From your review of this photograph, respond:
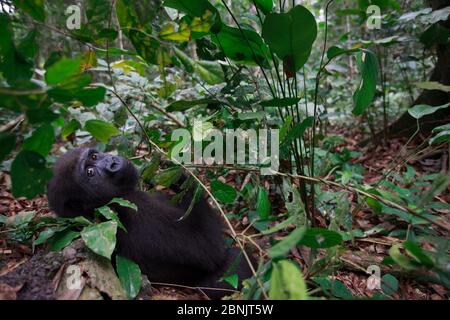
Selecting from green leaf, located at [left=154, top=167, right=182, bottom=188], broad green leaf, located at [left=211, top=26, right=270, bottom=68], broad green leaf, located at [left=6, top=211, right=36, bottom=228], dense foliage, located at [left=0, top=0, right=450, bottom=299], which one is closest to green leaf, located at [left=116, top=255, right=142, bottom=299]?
dense foliage, located at [left=0, top=0, right=450, bottom=299]

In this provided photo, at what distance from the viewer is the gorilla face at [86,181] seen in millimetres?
2922

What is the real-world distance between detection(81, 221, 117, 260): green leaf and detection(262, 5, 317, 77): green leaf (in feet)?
5.20

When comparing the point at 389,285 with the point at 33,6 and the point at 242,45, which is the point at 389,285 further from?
the point at 33,6

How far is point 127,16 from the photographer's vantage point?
219cm

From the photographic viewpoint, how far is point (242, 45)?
2.65 m

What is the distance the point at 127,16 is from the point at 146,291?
1.84 m

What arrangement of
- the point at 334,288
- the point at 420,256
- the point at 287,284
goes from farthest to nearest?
the point at 334,288
the point at 420,256
the point at 287,284

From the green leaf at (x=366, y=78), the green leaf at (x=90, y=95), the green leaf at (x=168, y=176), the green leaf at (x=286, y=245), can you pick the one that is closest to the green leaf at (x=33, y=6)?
the green leaf at (x=90, y=95)

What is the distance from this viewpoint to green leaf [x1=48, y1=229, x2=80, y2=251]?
2332 mm

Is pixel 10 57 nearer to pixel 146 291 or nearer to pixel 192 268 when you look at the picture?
pixel 146 291

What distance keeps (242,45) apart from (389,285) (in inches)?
78.7

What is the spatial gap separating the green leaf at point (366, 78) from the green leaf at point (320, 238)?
1.22 meters

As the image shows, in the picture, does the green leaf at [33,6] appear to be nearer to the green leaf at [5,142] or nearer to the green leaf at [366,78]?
the green leaf at [5,142]

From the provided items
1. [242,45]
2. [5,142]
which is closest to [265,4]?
[242,45]
